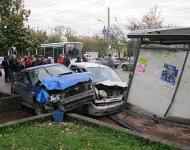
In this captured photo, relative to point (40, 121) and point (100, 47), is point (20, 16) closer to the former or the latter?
point (40, 121)

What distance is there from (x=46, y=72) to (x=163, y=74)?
14.9ft

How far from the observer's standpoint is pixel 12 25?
47.3 feet

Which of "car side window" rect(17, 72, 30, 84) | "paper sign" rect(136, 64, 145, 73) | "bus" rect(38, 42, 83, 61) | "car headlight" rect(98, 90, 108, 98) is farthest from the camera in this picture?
"bus" rect(38, 42, 83, 61)

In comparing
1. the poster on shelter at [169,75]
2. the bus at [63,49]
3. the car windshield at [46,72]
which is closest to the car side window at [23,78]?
the car windshield at [46,72]

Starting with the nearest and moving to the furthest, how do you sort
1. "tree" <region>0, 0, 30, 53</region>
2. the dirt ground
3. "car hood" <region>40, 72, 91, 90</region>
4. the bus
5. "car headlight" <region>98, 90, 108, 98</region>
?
"car hood" <region>40, 72, 91, 90</region> → "car headlight" <region>98, 90, 108, 98</region> → the dirt ground → "tree" <region>0, 0, 30, 53</region> → the bus

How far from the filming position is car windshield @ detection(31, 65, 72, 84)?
39.8 feet

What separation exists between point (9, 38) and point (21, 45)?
709 mm

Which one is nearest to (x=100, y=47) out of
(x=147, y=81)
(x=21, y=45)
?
(x=21, y=45)

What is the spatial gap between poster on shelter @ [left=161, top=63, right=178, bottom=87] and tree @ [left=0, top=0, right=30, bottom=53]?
693 cm

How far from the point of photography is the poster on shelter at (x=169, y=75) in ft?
29.6

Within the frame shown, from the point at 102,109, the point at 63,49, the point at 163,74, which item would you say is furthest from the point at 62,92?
the point at 63,49

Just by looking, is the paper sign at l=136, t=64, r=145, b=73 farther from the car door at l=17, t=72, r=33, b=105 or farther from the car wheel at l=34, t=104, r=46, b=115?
the car door at l=17, t=72, r=33, b=105

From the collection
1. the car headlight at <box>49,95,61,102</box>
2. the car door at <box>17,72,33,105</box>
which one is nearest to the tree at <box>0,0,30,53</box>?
the car door at <box>17,72,33,105</box>

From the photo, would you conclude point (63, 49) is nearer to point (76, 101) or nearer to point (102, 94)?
point (102, 94)
